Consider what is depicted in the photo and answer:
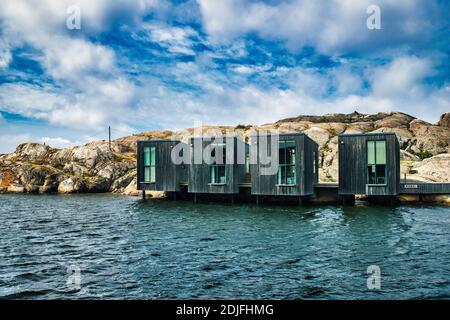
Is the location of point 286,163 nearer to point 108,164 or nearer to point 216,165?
point 216,165

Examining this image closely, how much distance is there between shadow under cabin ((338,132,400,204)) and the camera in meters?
40.1

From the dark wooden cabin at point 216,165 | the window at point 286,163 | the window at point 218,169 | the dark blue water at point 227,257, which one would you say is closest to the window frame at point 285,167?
the window at point 286,163

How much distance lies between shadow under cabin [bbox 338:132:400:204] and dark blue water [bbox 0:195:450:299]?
323 inches

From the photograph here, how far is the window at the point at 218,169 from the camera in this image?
46125 millimetres

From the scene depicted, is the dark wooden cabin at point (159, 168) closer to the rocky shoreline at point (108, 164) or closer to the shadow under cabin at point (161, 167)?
the shadow under cabin at point (161, 167)

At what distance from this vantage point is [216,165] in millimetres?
46594

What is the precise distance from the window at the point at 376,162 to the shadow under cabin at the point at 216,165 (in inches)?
639

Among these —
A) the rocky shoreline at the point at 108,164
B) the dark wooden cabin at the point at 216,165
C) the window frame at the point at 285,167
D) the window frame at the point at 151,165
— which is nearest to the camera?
the window frame at the point at 285,167

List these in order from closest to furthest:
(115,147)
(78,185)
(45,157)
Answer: (78,185) → (45,157) → (115,147)

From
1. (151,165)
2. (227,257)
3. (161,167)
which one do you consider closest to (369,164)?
(161,167)

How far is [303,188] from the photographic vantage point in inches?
1626
